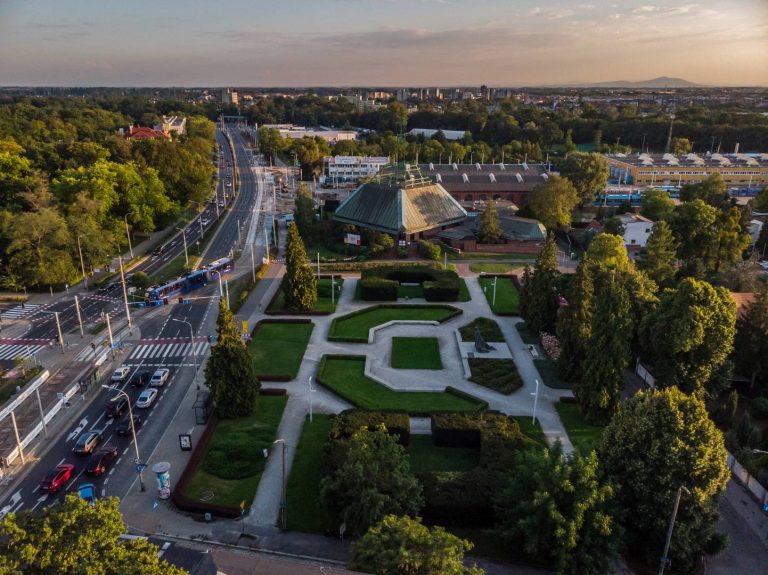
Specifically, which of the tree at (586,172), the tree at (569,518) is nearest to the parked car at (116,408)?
the tree at (569,518)

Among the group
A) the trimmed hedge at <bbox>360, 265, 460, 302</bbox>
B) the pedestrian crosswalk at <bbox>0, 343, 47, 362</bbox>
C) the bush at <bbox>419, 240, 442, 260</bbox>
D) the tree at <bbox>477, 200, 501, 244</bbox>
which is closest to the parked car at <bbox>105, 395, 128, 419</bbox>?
the pedestrian crosswalk at <bbox>0, 343, 47, 362</bbox>

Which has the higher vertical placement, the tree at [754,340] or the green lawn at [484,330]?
the tree at [754,340]

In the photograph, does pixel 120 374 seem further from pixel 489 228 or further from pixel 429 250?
pixel 489 228

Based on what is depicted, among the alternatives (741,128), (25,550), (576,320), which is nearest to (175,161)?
(576,320)

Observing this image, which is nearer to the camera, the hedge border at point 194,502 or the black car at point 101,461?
the hedge border at point 194,502

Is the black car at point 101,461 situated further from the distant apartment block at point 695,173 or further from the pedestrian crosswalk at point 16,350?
the distant apartment block at point 695,173

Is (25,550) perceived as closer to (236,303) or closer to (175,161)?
(236,303)

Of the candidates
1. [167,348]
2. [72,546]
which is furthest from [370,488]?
[167,348]
